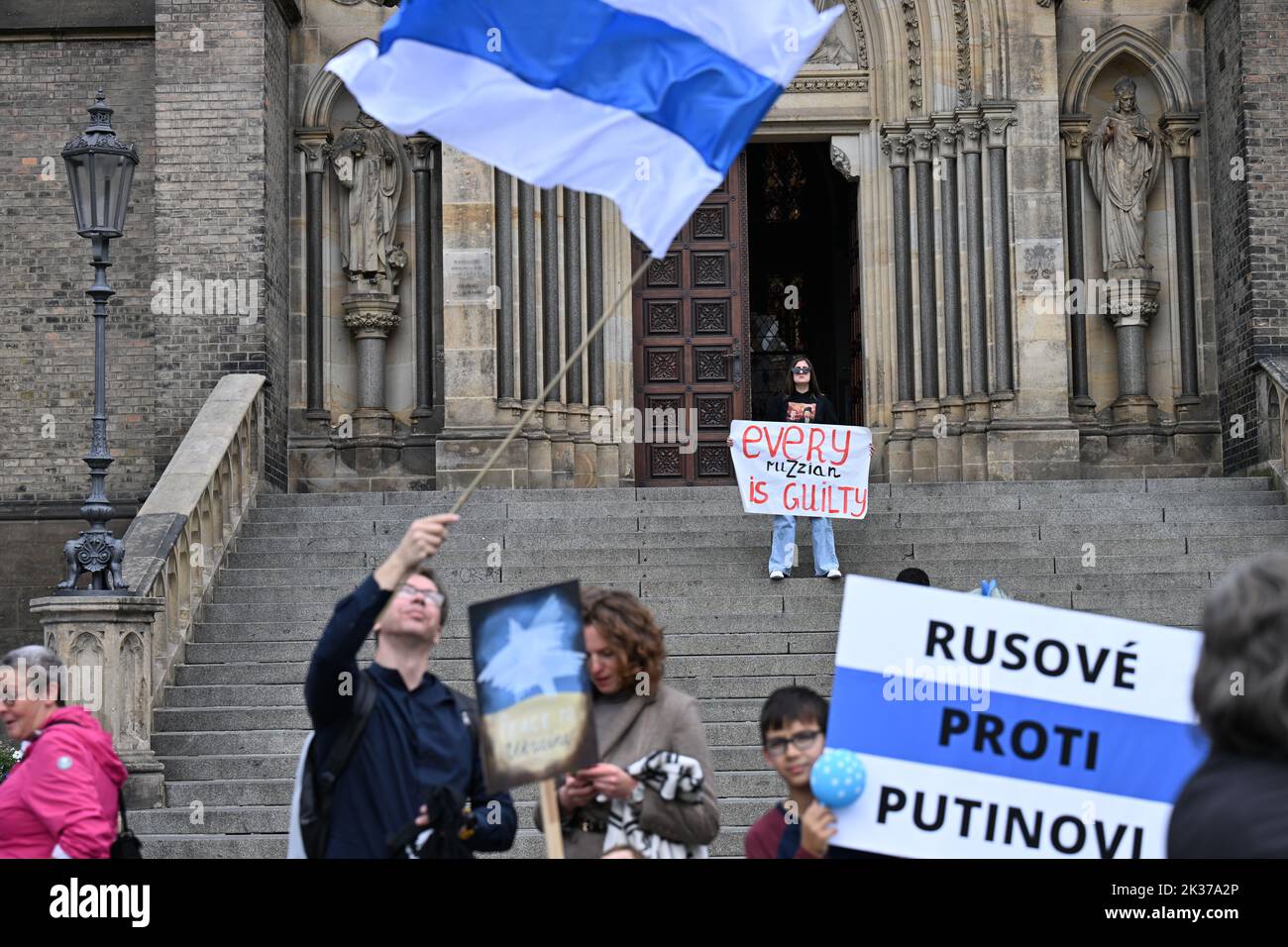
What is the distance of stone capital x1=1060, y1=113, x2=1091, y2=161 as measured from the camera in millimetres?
17734

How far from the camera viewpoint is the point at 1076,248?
17812 mm

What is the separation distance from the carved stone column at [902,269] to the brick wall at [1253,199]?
9.34ft

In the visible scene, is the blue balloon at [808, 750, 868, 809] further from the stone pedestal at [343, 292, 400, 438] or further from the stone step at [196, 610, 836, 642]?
the stone pedestal at [343, 292, 400, 438]

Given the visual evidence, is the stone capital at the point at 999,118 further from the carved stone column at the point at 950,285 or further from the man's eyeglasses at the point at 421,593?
the man's eyeglasses at the point at 421,593

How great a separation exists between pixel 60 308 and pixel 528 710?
14617 mm

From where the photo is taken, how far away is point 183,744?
11.0 meters

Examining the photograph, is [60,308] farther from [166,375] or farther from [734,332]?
[734,332]

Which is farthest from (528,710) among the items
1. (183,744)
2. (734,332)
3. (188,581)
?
(734,332)

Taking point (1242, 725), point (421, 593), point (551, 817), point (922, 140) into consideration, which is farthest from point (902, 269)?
point (1242, 725)

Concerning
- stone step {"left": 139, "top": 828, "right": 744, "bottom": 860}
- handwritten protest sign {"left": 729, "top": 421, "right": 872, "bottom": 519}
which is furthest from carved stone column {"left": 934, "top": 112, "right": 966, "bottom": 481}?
stone step {"left": 139, "top": 828, "right": 744, "bottom": 860}

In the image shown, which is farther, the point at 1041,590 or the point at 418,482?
the point at 418,482

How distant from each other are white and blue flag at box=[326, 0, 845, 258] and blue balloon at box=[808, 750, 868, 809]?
202 cm

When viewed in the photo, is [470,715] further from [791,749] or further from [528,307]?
[528,307]
